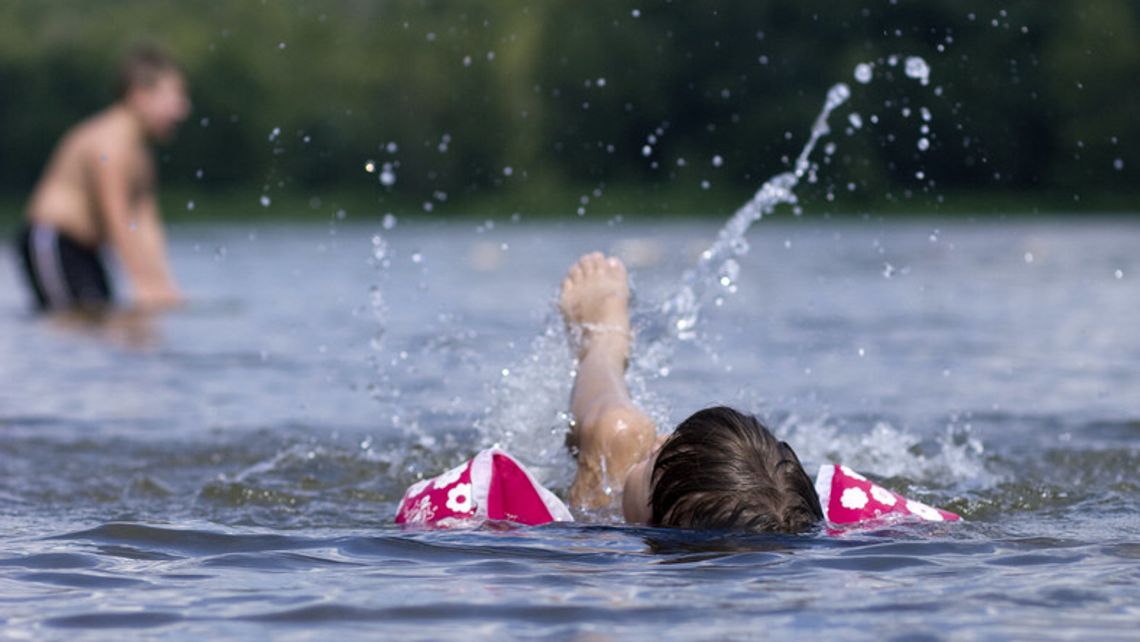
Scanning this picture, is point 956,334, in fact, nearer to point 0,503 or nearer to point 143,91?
point 143,91

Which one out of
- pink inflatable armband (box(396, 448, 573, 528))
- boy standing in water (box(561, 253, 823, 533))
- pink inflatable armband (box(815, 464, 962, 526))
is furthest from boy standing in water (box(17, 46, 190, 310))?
pink inflatable armband (box(815, 464, 962, 526))

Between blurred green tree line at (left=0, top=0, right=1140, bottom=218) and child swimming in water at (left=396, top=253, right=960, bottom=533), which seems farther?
blurred green tree line at (left=0, top=0, right=1140, bottom=218)

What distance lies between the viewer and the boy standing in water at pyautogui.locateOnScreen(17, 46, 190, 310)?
12422mm

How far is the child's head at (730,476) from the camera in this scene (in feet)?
13.3

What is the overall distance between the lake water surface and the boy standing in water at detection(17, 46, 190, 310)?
0.50 meters

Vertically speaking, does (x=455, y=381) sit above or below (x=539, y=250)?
below

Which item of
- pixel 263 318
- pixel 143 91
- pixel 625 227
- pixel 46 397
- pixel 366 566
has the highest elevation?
pixel 625 227

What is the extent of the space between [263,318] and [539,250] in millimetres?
14594

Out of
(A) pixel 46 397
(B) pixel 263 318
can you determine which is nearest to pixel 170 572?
(A) pixel 46 397

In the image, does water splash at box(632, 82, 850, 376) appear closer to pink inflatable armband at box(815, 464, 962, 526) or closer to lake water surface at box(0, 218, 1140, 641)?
lake water surface at box(0, 218, 1140, 641)

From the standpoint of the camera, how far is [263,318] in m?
13.9

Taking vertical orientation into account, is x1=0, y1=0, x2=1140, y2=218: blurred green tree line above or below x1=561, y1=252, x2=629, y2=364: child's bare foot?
above

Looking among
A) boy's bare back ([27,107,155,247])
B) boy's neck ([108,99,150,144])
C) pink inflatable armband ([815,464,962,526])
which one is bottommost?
pink inflatable armband ([815,464,962,526])

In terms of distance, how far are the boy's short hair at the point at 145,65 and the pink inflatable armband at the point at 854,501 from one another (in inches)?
344
